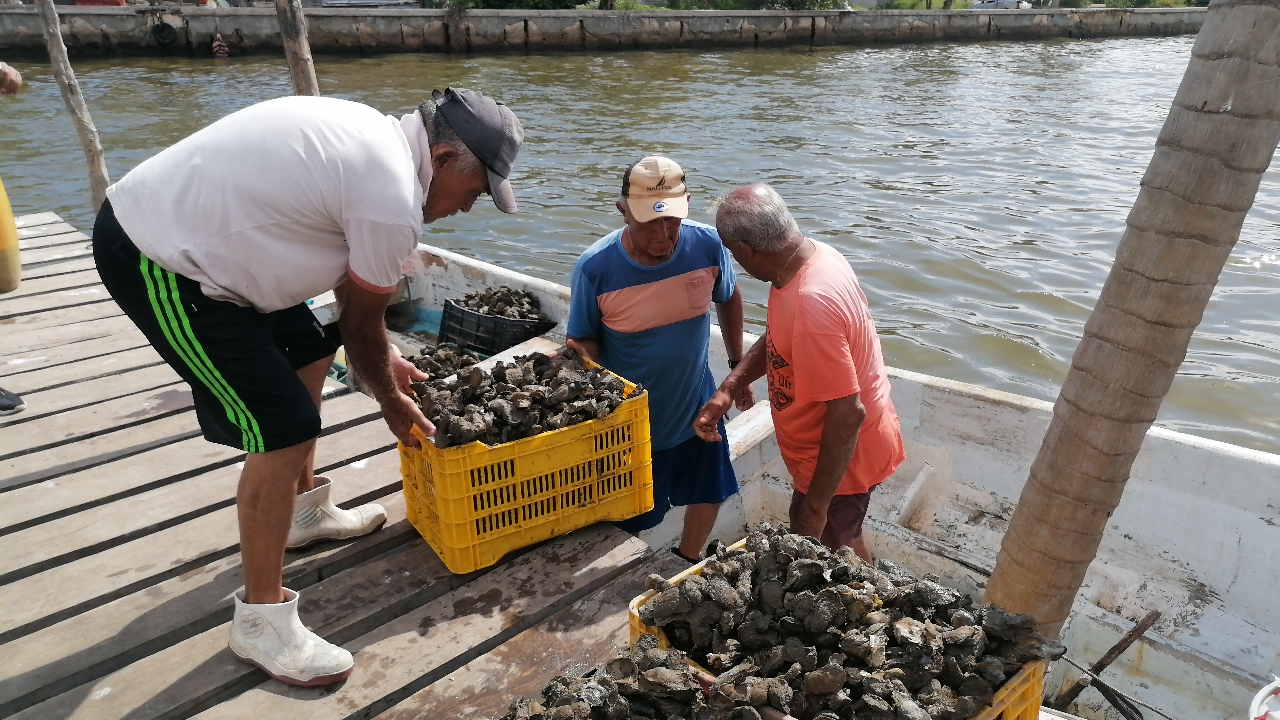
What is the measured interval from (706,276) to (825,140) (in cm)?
1307

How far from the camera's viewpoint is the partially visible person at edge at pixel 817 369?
2799mm

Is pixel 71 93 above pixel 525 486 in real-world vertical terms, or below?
above

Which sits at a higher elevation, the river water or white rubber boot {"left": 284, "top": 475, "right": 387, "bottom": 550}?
white rubber boot {"left": 284, "top": 475, "right": 387, "bottom": 550}

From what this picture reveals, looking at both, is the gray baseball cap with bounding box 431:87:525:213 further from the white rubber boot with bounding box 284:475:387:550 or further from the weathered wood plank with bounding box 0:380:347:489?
the weathered wood plank with bounding box 0:380:347:489

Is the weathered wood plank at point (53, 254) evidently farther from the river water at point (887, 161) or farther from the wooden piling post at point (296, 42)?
the river water at point (887, 161)

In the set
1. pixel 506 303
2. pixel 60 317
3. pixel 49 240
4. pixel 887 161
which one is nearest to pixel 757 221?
pixel 506 303

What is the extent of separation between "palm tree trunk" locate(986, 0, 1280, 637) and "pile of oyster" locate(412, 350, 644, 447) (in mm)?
1465

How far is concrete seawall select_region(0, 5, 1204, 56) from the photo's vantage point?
24969mm

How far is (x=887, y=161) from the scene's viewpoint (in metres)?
14.3

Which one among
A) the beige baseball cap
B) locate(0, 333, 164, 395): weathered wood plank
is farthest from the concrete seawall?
the beige baseball cap

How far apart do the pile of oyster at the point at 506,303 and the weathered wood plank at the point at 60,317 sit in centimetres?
228

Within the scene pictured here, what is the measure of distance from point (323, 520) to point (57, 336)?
3.30 meters

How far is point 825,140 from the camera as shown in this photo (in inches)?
624

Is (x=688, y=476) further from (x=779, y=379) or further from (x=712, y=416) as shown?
(x=779, y=379)
